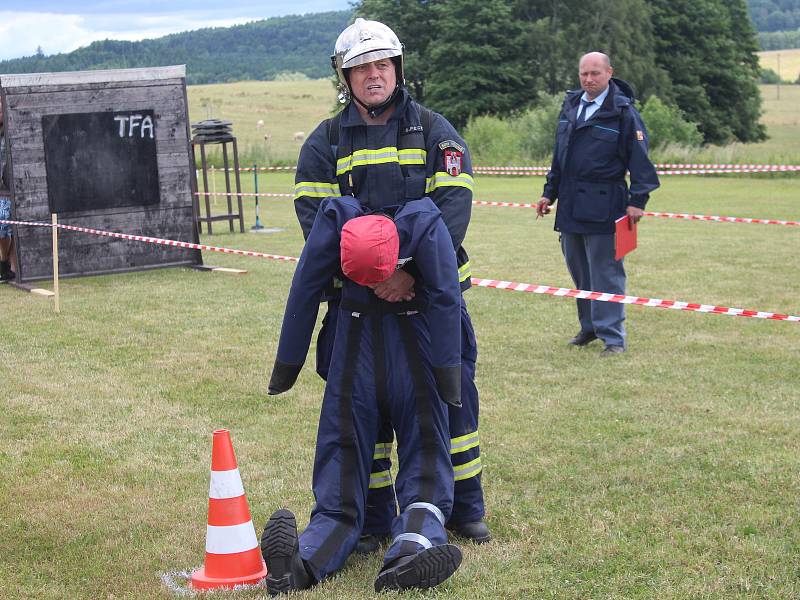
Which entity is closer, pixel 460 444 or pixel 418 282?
pixel 418 282

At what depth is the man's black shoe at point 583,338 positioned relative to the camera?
28.9ft

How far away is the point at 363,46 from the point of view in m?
4.17

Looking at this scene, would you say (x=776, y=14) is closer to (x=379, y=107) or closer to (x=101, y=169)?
(x=101, y=169)

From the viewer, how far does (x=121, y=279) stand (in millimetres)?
13102

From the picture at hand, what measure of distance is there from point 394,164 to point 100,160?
9.40 m

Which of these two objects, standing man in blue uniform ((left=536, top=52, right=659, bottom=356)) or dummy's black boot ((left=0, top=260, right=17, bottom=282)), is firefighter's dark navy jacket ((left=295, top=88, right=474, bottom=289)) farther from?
dummy's black boot ((left=0, top=260, right=17, bottom=282))

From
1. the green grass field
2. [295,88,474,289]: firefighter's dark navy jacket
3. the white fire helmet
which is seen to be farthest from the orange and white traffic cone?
the white fire helmet

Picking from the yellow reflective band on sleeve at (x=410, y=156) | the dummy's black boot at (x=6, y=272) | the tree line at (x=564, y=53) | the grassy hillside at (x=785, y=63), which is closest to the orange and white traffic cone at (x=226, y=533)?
the yellow reflective band on sleeve at (x=410, y=156)

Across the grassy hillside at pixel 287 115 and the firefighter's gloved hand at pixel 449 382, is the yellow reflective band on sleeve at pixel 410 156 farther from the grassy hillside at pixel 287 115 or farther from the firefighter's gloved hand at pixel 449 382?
the grassy hillside at pixel 287 115

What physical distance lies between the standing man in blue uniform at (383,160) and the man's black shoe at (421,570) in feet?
1.68

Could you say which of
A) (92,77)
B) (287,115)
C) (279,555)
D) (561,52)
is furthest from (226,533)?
(287,115)

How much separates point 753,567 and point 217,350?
17.9ft

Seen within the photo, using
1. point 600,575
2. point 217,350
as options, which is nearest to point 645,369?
point 217,350

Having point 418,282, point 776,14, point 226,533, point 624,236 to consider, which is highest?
point 776,14
